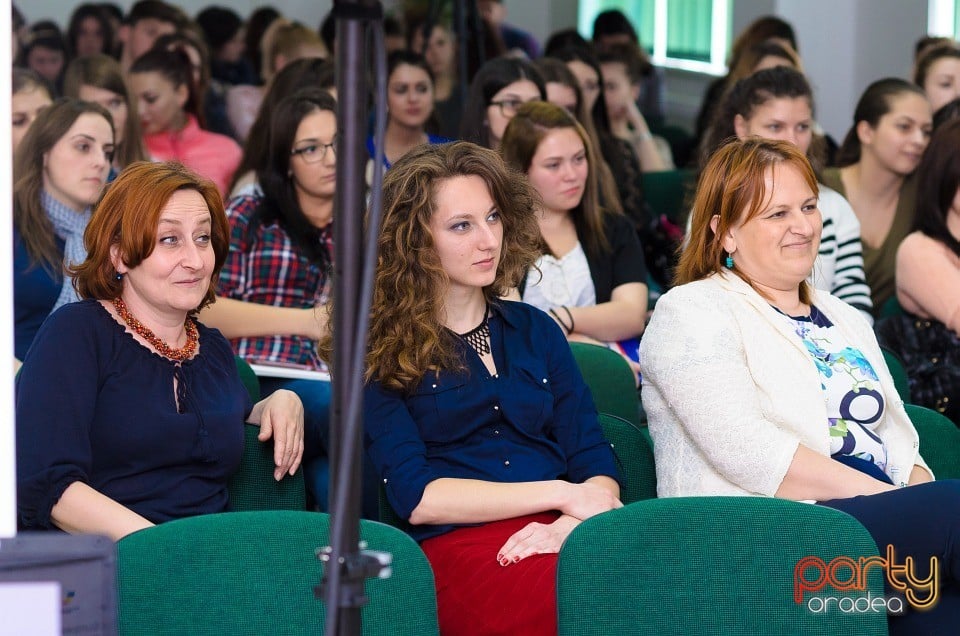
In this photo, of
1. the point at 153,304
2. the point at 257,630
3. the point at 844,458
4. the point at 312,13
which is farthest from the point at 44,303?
the point at 312,13

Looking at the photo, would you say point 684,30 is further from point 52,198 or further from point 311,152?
point 52,198

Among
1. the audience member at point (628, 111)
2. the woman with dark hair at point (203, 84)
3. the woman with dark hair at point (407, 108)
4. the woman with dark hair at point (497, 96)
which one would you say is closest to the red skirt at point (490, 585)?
the woman with dark hair at point (497, 96)

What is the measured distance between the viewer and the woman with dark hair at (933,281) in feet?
10.2

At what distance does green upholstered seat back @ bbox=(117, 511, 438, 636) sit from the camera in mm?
1662

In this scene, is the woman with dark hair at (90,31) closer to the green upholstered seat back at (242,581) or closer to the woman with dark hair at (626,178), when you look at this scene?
the woman with dark hair at (626,178)

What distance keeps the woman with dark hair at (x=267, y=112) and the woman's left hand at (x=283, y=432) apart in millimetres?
1142

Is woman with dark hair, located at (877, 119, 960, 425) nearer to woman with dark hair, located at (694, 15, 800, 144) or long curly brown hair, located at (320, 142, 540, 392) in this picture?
long curly brown hair, located at (320, 142, 540, 392)

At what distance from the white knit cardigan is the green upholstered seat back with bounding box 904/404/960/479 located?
136 millimetres

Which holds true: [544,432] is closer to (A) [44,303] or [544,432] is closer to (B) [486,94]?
(A) [44,303]

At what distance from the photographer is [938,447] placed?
249 centimetres

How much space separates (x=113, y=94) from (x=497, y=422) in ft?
8.49

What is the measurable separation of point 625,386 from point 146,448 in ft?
3.82

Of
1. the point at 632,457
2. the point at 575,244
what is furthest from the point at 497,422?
the point at 575,244

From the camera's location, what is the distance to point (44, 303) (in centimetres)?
309
